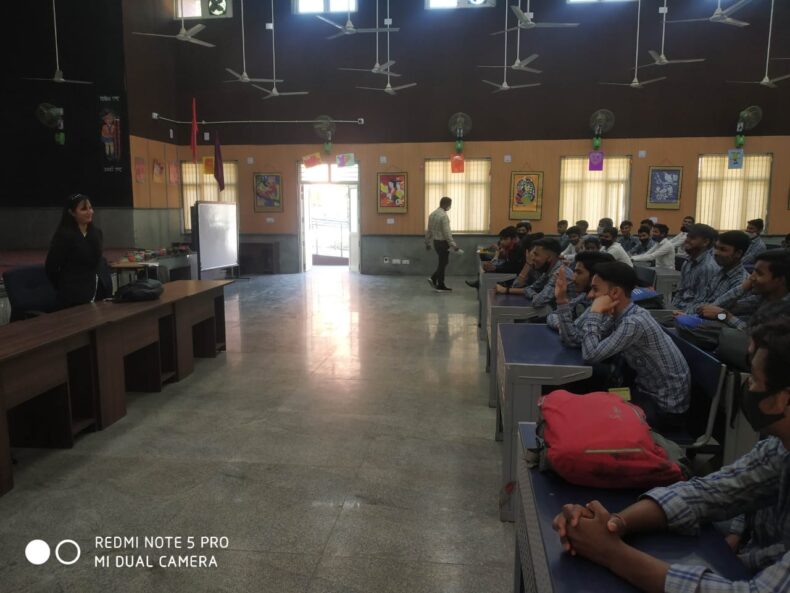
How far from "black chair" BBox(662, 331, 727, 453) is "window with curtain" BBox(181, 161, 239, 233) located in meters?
11.0

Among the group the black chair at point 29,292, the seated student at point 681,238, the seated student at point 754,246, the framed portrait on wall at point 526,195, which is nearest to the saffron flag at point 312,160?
the framed portrait on wall at point 526,195

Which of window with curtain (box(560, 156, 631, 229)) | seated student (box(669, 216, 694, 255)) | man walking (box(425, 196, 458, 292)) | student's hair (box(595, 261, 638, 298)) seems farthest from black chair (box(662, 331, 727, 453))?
window with curtain (box(560, 156, 631, 229))

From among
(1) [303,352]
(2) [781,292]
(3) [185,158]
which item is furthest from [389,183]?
(2) [781,292]

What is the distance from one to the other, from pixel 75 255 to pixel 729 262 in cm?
472

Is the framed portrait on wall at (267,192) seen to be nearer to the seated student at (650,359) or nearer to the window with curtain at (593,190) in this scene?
the window with curtain at (593,190)

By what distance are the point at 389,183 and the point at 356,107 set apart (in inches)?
66.4

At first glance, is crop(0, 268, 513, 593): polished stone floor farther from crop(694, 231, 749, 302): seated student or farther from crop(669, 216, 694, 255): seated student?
crop(669, 216, 694, 255): seated student

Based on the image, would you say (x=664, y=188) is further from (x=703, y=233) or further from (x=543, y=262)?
(x=543, y=262)

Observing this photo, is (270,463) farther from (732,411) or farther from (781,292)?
(781,292)

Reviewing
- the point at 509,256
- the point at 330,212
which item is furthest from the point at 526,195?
→ the point at 509,256

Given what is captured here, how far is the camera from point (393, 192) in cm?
1195

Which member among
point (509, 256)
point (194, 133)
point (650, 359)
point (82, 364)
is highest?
point (194, 133)

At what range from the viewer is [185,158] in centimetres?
1218

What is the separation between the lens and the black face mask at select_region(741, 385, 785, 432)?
1192 millimetres
